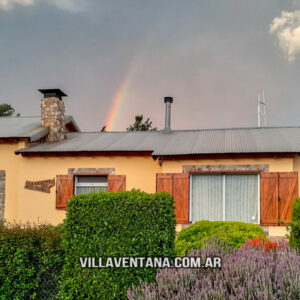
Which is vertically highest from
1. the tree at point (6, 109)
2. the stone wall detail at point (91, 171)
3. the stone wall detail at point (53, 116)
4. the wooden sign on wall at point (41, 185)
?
the tree at point (6, 109)

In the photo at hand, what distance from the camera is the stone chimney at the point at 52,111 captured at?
13844 millimetres

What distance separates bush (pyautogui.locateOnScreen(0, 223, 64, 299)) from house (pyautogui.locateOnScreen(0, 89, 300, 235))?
5.85 m

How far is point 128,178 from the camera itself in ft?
38.8

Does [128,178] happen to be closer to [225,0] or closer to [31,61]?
[225,0]

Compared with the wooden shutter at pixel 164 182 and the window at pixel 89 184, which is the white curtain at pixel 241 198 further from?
the window at pixel 89 184

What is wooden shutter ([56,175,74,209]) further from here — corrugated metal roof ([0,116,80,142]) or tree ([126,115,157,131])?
Result: tree ([126,115,157,131])

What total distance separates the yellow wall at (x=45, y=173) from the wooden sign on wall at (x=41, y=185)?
0.11m

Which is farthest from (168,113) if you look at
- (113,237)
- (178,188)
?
(113,237)

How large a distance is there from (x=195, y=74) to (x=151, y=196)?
569 inches

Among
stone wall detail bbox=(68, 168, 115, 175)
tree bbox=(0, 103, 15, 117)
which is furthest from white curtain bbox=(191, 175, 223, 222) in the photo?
tree bbox=(0, 103, 15, 117)

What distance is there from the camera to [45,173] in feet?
40.5

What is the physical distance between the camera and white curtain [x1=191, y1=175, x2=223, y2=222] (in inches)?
426

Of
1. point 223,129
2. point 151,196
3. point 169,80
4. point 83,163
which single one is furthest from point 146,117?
point 151,196

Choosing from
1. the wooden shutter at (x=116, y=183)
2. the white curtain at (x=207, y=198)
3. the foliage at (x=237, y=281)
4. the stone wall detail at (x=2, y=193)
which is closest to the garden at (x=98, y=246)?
the foliage at (x=237, y=281)
